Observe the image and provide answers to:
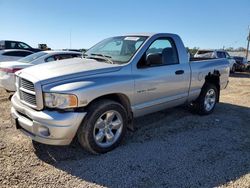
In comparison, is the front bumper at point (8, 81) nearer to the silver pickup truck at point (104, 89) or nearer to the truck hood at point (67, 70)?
the silver pickup truck at point (104, 89)

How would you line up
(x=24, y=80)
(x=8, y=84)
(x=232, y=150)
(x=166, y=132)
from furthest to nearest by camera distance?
(x=8, y=84), (x=166, y=132), (x=232, y=150), (x=24, y=80)

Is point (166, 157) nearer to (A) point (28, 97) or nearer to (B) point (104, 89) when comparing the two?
(B) point (104, 89)

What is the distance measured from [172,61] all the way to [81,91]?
2.31 meters

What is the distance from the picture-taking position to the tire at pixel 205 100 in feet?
20.2

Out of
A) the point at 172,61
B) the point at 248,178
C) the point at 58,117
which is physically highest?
the point at 172,61

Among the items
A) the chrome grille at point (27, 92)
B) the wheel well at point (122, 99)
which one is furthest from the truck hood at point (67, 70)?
the wheel well at point (122, 99)

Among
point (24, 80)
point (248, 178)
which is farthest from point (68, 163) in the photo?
point (248, 178)

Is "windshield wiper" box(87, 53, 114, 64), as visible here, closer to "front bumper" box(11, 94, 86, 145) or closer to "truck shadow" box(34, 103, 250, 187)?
"front bumper" box(11, 94, 86, 145)

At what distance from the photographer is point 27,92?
380 centimetres

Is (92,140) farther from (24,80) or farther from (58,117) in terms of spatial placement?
(24,80)

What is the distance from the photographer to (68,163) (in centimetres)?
372

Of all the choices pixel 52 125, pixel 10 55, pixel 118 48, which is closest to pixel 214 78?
pixel 118 48

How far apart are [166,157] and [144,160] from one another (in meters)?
0.38

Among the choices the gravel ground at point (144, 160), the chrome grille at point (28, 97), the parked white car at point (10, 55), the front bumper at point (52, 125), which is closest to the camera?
the gravel ground at point (144, 160)
